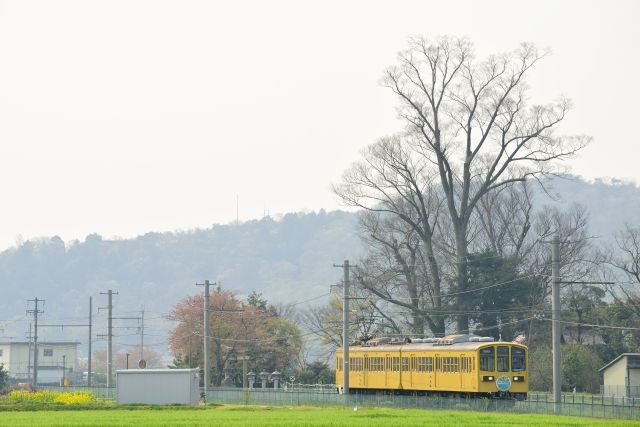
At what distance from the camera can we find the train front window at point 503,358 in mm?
57031

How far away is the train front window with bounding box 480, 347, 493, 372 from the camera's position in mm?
56469

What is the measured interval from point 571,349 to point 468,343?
25378 mm

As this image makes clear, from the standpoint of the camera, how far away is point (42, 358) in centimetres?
16512

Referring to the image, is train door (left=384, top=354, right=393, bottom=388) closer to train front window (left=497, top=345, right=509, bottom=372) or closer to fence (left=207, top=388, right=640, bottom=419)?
fence (left=207, top=388, right=640, bottom=419)

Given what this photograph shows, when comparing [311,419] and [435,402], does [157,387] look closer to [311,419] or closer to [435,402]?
[435,402]

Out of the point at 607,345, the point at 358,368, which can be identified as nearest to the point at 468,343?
the point at 358,368

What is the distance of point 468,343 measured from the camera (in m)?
58.6

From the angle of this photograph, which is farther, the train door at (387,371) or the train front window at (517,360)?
the train door at (387,371)

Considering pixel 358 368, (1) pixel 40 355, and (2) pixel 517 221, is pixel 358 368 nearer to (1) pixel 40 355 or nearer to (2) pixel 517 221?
(2) pixel 517 221

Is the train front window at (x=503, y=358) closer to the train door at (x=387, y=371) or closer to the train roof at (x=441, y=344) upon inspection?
the train roof at (x=441, y=344)

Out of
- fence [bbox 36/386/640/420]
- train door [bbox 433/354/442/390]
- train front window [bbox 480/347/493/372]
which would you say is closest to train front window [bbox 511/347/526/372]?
train front window [bbox 480/347/493/372]

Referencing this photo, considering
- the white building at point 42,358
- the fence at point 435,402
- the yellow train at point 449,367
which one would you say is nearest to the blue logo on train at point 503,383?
the yellow train at point 449,367

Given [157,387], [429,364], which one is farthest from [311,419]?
[157,387]

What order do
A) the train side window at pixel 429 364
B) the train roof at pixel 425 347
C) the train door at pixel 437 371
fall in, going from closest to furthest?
the train roof at pixel 425 347 → the train door at pixel 437 371 → the train side window at pixel 429 364
